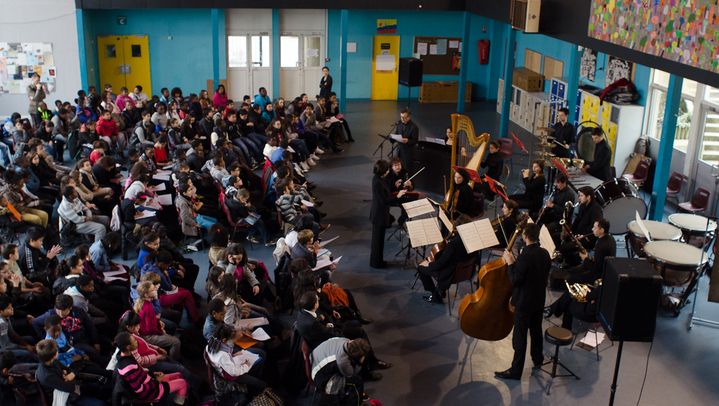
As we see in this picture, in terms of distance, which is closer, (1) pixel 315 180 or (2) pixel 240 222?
(2) pixel 240 222

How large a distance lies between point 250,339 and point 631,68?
10191 mm

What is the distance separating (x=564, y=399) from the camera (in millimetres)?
7078

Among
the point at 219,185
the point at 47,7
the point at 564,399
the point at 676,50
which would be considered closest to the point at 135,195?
the point at 219,185

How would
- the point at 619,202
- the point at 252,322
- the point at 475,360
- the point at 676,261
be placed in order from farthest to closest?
1. the point at 619,202
2. the point at 676,261
3. the point at 475,360
4. the point at 252,322

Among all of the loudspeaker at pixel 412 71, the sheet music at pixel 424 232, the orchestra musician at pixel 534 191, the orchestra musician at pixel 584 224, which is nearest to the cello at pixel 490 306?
the sheet music at pixel 424 232

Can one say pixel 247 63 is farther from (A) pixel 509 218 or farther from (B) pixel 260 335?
(B) pixel 260 335

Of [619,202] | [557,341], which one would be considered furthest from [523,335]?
[619,202]

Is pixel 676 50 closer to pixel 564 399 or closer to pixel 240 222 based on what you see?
pixel 564 399

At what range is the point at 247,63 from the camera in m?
20.2

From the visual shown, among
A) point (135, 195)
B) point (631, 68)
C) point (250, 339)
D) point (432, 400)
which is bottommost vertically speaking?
point (432, 400)

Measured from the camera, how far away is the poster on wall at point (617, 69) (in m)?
14.2

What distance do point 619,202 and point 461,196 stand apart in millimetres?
2169

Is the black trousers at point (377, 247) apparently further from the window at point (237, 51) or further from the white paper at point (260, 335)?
the window at point (237, 51)

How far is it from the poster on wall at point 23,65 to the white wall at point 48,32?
12cm
